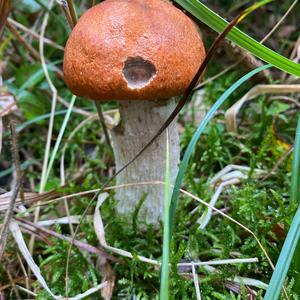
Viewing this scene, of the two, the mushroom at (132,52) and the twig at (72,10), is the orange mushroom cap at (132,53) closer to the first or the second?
the mushroom at (132,52)

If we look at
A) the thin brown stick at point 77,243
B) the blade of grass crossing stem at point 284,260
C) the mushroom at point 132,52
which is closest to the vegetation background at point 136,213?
the thin brown stick at point 77,243

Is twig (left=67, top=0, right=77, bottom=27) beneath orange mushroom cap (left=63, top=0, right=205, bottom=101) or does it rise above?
above

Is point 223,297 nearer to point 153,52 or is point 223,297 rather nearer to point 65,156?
point 153,52

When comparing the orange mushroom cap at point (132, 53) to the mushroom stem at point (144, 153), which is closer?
the orange mushroom cap at point (132, 53)

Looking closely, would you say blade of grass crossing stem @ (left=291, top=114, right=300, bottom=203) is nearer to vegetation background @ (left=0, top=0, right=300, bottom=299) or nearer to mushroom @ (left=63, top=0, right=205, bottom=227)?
vegetation background @ (left=0, top=0, right=300, bottom=299)

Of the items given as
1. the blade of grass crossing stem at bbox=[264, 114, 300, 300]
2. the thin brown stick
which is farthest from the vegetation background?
the blade of grass crossing stem at bbox=[264, 114, 300, 300]
